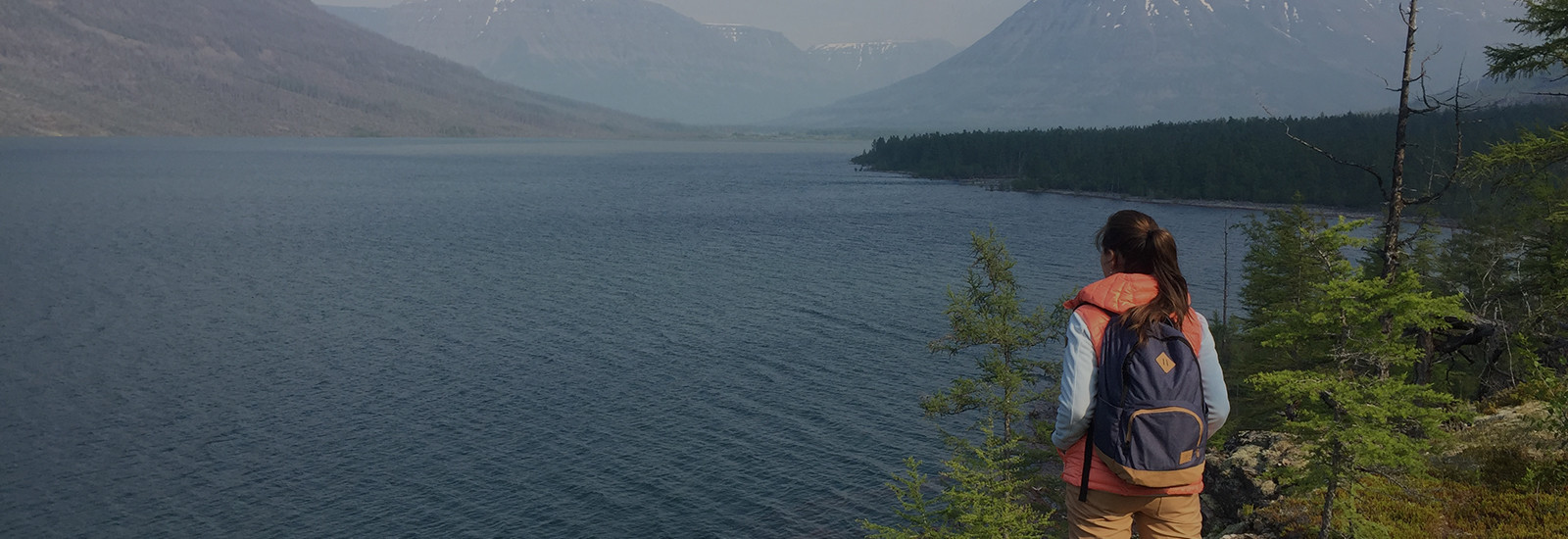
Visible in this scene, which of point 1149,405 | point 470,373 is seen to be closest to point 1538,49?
point 1149,405

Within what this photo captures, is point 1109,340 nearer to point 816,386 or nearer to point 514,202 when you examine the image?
point 816,386

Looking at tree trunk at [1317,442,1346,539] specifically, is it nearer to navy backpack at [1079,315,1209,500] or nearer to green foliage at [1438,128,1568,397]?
green foliage at [1438,128,1568,397]

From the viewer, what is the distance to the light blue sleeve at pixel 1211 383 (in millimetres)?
5977

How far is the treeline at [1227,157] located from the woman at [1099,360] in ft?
343

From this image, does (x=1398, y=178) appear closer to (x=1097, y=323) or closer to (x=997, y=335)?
(x=997, y=335)

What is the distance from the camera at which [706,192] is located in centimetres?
15100

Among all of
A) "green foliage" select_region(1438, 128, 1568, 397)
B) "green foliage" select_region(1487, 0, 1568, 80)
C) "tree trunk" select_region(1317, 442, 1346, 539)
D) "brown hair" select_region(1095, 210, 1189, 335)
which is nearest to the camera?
"brown hair" select_region(1095, 210, 1189, 335)

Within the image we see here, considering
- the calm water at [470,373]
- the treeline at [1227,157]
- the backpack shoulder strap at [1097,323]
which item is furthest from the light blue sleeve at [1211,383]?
the treeline at [1227,157]

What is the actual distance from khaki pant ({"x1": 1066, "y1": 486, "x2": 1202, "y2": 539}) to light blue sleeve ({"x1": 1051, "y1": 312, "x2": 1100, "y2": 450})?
59 centimetres

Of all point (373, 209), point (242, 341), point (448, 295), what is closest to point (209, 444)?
point (242, 341)

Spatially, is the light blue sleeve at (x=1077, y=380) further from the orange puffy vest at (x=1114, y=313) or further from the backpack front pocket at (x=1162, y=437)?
the backpack front pocket at (x=1162, y=437)

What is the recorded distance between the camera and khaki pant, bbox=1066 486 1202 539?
20.1 feet

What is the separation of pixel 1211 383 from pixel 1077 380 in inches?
34.8

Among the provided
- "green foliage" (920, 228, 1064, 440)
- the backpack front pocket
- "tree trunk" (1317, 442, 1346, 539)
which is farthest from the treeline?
the backpack front pocket
